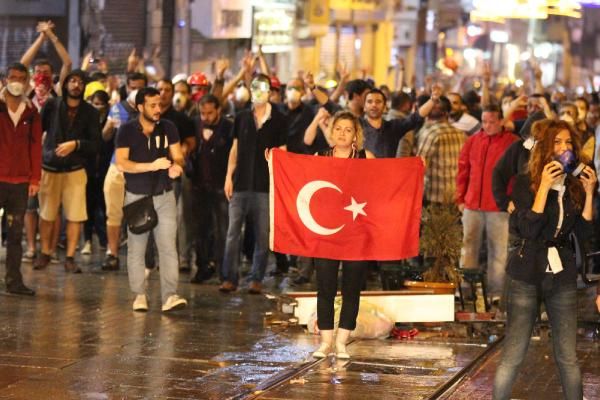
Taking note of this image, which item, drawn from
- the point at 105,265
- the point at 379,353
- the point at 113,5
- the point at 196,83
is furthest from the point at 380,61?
the point at 379,353

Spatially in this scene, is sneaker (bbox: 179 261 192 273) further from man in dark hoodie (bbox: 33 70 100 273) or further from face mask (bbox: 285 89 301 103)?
face mask (bbox: 285 89 301 103)

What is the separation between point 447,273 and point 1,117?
15.2 feet

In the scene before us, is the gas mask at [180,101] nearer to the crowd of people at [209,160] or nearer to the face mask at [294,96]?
the crowd of people at [209,160]

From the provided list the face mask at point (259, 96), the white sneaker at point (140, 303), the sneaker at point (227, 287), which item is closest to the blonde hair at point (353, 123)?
the white sneaker at point (140, 303)

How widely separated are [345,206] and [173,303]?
279 centimetres

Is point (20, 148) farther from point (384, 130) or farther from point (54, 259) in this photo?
point (384, 130)

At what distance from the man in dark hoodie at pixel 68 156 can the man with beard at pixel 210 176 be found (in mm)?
1180

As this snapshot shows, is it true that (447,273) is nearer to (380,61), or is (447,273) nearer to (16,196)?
(16,196)

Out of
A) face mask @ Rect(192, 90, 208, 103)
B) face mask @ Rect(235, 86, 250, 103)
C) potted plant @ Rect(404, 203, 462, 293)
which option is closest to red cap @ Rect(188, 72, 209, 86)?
face mask @ Rect(192, 90, 208, 103)

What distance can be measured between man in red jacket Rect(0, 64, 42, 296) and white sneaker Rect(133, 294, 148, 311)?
1.25m

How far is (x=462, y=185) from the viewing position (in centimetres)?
1617

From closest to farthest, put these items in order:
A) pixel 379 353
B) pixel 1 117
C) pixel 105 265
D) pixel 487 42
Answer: pixel 379 353 < pixel 1 117 < pixel 105 265 < pixel 487 42

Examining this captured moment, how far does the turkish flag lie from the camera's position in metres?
12.5

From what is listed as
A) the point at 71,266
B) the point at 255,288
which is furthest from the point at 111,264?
the point at 255,288
